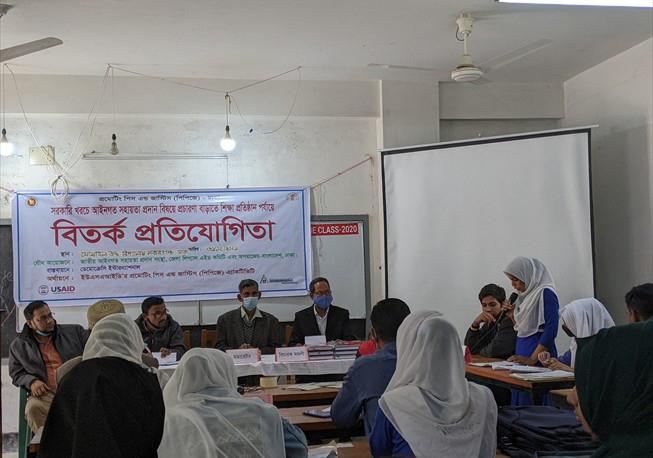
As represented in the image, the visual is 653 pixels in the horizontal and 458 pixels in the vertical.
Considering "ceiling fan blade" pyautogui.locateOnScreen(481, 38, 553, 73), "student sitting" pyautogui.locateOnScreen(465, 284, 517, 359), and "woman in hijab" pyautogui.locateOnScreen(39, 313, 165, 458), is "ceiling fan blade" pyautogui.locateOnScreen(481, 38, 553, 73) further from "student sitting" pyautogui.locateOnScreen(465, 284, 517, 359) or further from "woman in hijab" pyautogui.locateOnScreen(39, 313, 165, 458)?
"woman in hijab" pyautogui.locateOnScreen(39, 313, 165, 458)

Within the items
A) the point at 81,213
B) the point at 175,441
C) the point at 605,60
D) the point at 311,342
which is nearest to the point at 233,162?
the point at 81,213

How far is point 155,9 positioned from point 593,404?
14.8ft

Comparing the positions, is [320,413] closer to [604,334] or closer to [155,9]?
[604,334]

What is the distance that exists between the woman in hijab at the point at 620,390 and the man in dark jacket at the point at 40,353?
176 inches

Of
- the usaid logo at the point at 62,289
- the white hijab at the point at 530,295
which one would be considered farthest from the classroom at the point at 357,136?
the white hijab at the point at 530,295

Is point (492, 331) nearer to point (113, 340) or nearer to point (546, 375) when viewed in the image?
point (546, 375)

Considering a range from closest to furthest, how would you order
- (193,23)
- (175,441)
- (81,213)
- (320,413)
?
(175,441) < (320,413) < (193,23) < (81,213)

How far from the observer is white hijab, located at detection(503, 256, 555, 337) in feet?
17.4

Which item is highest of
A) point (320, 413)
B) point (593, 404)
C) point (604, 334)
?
point (604, 334)

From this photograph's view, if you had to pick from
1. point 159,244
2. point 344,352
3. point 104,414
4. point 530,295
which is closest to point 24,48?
point 159,244

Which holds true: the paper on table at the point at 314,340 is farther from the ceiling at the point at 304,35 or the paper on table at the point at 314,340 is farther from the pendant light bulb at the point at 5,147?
the pendant light bulb at the point at 5,147

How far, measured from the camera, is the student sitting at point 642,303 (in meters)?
3.70

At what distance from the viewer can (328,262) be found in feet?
23.6

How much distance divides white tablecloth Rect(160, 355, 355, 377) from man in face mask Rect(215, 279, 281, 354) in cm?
76
